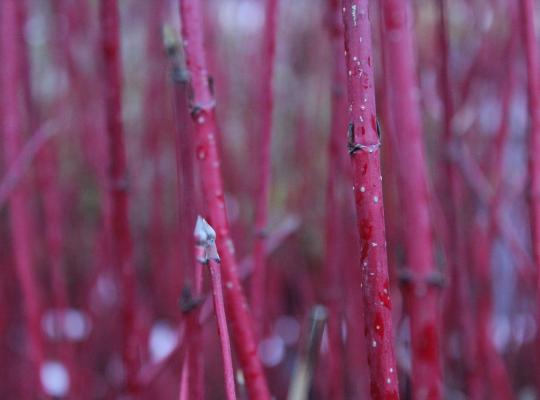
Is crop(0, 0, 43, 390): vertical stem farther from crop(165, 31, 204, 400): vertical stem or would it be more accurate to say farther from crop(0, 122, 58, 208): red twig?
crop(165, 31, 204, 400): vertical stem

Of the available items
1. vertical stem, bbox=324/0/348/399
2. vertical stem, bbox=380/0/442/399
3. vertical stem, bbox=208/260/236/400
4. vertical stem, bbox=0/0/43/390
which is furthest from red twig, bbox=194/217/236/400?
vertical stem, bbox=0/0/43/390

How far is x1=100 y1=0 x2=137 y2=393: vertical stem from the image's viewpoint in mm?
588

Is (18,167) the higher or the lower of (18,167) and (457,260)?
the higher

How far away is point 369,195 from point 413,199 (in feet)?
0.45

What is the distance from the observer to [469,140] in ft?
4.45

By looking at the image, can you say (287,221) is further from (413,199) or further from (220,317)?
(220,317)

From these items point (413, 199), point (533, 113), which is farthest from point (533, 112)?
point (413, 199)

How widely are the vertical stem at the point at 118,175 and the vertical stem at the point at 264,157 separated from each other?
12 centimetres

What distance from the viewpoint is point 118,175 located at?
629mm

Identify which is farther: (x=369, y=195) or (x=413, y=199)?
(x=413, y=199)

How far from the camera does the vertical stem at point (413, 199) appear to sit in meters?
0.52

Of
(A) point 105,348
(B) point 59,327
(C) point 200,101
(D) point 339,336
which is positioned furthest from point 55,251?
(A) point 105,348

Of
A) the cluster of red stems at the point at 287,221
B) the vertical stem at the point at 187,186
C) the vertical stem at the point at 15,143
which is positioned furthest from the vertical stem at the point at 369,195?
the vertical stem at the point at 15,143

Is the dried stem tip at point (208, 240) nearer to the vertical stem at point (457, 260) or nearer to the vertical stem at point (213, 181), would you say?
the vertical stem at point (213, 181)
